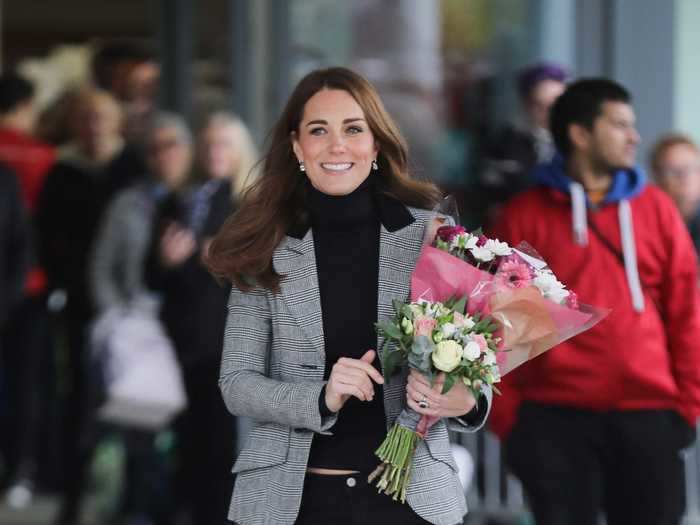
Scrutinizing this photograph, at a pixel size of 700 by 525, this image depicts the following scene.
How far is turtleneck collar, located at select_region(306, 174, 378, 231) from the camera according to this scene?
3.69 meters

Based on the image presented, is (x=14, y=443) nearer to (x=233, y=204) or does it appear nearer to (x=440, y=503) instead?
(x=233, y=204)

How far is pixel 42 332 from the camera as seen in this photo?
27.0ft

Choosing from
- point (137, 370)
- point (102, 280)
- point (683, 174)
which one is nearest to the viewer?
point (683, 174)

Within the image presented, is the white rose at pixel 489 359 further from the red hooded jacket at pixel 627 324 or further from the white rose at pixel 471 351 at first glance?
the red hooded jacket at pixel 627 324

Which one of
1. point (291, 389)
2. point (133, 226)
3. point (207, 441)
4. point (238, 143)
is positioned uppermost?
point (238, 143)

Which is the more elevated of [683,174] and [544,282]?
[544,282]

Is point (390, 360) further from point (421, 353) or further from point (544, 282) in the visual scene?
point (544, 282)

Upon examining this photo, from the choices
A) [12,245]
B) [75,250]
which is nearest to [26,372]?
[75,250]

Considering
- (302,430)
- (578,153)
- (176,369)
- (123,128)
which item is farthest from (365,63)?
(302,430)

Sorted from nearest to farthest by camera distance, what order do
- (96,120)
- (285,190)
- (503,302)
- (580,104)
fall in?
(503,302), (285,190), (580,104), (96,120)

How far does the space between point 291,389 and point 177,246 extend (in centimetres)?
366

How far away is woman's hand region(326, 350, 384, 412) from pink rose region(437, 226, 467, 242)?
0.32 m

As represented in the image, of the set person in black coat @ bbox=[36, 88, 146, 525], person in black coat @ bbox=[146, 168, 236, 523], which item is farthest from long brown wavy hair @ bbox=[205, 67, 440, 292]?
person in black coat @ bbox=[36, 88, 146, 525]

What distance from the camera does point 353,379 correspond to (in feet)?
11.0
